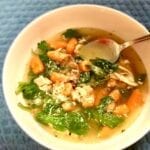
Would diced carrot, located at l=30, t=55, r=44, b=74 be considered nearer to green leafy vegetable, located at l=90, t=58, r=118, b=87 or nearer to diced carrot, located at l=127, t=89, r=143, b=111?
green leafy vegetable, located at l=90, t=58, r=118, b=87

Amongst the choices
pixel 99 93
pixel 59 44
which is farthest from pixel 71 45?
pixel 99 93

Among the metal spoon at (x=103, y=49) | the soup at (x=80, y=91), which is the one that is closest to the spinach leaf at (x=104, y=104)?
the soup at (x=80, y=91)

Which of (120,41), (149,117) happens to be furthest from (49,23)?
(149,117)

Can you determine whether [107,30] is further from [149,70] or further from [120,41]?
[149,70]

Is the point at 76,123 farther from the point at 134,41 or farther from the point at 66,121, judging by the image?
the point at 134,41

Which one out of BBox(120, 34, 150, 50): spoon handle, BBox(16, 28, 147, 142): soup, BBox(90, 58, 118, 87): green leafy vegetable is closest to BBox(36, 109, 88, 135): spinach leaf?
BBox(16, 28, 147, 142): soup

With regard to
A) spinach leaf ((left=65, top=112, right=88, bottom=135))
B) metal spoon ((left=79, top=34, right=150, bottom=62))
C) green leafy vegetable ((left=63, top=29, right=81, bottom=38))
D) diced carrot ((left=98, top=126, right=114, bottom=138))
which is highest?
green leafy vegetable ((left=63, top=29, right=81, bottom=38))
